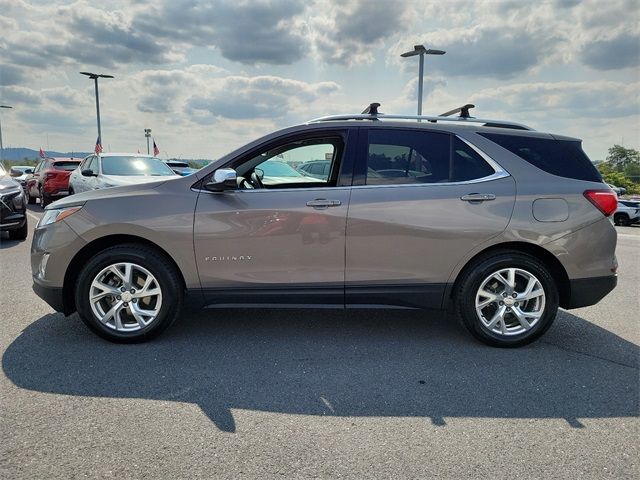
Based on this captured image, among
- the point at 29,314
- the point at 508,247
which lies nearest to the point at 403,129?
the point at 508,247

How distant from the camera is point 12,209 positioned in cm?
839

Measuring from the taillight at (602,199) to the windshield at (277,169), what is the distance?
237 centimetres

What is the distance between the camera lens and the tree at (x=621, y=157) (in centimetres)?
7175

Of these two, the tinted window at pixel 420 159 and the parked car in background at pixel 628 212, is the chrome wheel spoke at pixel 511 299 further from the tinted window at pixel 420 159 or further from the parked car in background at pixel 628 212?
the parked car in background at pixel 628 212

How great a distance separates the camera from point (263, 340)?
12.8ft

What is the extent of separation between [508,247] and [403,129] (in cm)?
130

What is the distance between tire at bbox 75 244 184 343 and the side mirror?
2.29 feet

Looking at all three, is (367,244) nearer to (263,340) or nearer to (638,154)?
(263,340)

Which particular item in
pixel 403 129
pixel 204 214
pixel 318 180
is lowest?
pixel 204 214

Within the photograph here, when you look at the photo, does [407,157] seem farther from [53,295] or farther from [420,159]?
[53,295]

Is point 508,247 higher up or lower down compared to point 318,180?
lower down

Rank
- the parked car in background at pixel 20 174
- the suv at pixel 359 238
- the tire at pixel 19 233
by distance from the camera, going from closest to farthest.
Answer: the suv at pixel 359 238 → the tire at pixel 19 233 → the parked car in background at pixel 20 174

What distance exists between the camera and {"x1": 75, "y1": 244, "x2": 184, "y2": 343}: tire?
3.68m

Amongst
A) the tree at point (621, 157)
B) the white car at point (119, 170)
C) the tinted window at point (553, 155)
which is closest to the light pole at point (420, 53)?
the white car at point (119, 170)
